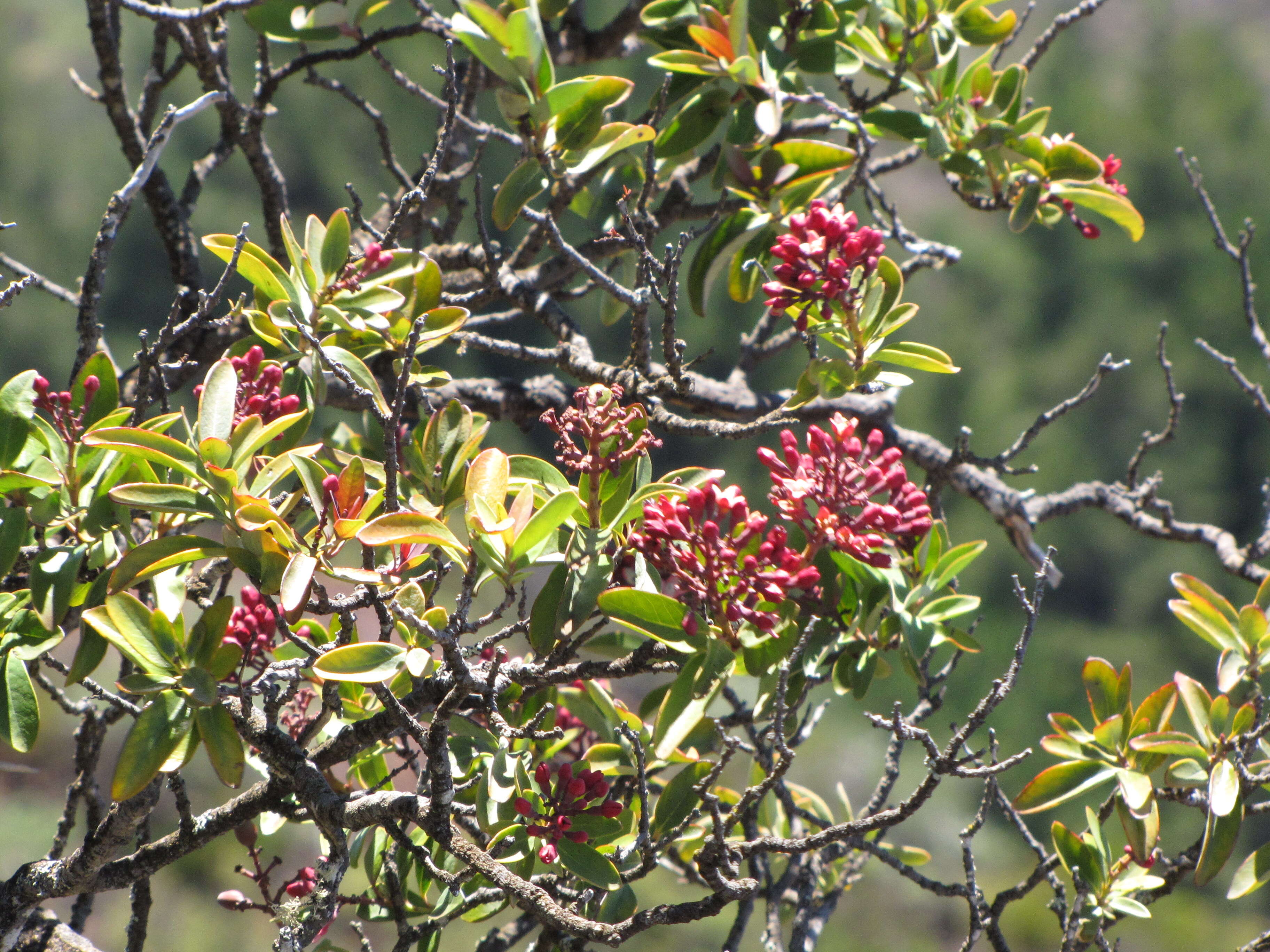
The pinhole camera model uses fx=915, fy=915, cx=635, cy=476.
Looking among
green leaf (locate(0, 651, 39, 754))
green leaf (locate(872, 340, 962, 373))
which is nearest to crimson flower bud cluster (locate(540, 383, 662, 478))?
green leaf (locate(872, 340, 962, 373))

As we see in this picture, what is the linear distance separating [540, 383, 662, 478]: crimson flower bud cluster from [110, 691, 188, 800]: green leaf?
0.38 m

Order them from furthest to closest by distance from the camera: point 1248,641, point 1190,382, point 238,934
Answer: point 1190,382
point 238,934
point 1248,641

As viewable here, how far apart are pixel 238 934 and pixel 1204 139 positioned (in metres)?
13.8

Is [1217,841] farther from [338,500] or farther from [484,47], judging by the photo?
[484,47]

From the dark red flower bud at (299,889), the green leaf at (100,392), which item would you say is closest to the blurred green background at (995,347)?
the dark red flower bud at (299,889)

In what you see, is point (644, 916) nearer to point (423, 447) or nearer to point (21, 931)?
point (423, 447)

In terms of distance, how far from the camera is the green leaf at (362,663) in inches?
26.6

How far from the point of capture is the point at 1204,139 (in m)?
11.6

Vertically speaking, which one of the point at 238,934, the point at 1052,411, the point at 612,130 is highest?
the point at 612,130

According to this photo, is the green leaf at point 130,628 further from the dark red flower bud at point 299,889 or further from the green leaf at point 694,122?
the green leaf at point 694,122

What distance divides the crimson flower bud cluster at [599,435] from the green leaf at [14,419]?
44 centimetres

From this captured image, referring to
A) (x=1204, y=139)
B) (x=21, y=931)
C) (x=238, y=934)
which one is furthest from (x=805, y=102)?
(x=1204, y=139)

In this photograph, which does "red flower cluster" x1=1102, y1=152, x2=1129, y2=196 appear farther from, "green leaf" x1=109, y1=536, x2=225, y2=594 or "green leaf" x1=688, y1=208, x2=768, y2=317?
"green leaf" x1=109, y1=536, x2=225, y2=594

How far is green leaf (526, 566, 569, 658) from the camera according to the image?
31.6 inches
